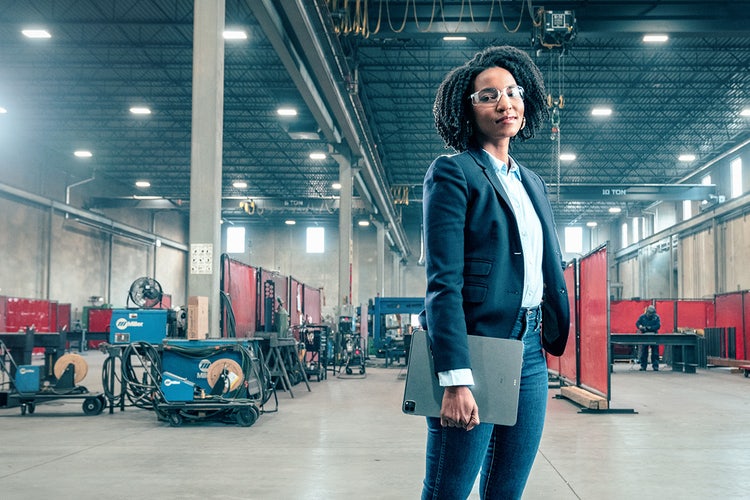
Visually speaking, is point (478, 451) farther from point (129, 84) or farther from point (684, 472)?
point (129, 84)

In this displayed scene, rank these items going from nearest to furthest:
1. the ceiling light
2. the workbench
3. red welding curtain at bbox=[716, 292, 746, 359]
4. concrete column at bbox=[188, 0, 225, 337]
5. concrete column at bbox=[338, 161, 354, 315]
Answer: concrete column at bbox=[188, 0, 225, 337] < the ceiling light < the workbench < red welding curtain at bbox=[716, 292, 746, 359] < concrete column at bbox=[338, 161, 354, 315]

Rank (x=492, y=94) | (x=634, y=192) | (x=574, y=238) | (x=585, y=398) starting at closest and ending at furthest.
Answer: (x=492, y=94) < (x=585, y=398) < (x=634, y=192) < (x=574, y=238)

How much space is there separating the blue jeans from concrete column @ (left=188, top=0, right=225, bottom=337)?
6775mm

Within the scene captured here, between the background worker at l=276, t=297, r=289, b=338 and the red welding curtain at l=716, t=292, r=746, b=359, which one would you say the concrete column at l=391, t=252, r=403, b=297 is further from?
the background worker at l=276, t=297, r=289, b=338

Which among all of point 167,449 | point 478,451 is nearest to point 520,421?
point 478,451

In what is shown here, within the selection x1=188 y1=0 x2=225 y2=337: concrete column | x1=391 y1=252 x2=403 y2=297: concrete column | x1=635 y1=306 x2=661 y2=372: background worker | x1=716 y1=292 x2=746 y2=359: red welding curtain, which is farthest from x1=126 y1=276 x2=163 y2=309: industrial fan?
x1=391 y1=252 x2=403 y2=297: concrete column

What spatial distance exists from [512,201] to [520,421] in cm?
55

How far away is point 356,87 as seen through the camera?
15.7 meters

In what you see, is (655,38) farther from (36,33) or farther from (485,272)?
(485,272)

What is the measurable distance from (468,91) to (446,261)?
0.51m

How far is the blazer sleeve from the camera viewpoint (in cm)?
157

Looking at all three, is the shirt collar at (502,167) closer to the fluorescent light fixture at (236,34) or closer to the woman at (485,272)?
the woman at (485,272)

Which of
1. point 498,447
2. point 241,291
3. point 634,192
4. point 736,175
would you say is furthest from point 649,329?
point 498,447

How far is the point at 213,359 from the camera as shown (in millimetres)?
7828
